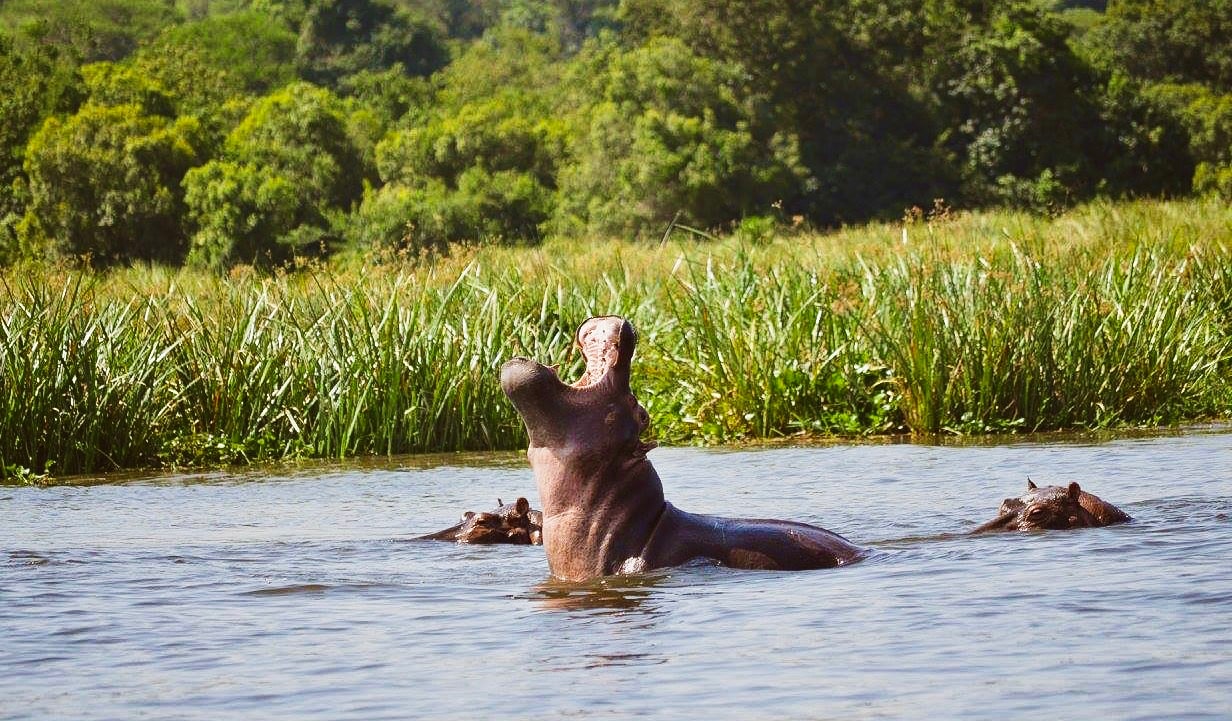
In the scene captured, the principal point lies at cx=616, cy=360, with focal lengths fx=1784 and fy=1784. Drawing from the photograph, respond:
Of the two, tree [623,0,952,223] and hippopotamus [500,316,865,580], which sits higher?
tree [623,0,952,223]

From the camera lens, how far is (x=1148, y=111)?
45188mm

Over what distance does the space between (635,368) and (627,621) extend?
709 cm

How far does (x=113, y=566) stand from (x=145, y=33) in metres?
78.9

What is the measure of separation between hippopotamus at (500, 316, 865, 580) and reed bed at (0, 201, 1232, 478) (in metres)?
5.46

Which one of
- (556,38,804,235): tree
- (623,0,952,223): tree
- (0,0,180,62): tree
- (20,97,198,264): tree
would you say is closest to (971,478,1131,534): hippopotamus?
(556,38,804,235): tree

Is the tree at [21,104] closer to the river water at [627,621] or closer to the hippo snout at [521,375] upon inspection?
the river water at [627,621]

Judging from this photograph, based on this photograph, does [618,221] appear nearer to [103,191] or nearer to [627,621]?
[103,191]

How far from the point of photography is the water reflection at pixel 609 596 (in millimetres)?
4965

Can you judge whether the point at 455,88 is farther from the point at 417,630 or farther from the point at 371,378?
the point at 417,630

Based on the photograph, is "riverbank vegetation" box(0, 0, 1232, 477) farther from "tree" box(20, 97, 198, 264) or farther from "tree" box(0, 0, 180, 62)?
"tree" box(0, 0, 180, 62)

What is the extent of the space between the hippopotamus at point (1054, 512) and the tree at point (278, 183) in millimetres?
28477

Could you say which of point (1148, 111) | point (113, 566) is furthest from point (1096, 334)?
point (1148, 111)

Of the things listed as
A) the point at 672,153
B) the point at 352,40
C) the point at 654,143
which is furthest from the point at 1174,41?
the point at 352,40

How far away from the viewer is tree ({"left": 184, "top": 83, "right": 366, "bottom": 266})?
1508 inches
